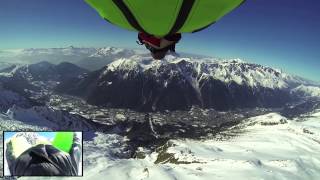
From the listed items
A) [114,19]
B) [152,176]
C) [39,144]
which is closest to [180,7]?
[114,19]

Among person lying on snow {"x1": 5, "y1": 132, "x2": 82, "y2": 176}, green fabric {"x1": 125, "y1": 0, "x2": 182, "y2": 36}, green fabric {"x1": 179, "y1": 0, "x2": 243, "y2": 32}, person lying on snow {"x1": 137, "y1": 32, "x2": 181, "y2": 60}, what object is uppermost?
green fabric {"x1": 179, "y1": 0, "x2": 243, "y2": 32}

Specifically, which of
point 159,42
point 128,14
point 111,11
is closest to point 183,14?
point 128,14

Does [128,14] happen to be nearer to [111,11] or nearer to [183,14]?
[111,11]

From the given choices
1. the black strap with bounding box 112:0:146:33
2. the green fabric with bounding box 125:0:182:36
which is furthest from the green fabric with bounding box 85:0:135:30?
the green fabric with bounding box 125:0:182:36

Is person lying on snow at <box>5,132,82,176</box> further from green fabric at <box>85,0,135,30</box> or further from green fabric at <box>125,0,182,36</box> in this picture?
green fabric at <box>125,0,182,36</box>

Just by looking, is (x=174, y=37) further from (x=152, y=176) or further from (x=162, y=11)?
(x=152, y=176)

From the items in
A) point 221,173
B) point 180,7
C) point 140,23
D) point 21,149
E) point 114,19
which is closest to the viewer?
point 180,7

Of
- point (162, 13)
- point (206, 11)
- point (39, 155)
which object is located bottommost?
point (39, 155)
